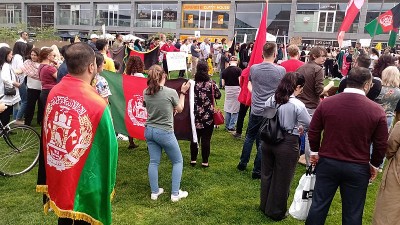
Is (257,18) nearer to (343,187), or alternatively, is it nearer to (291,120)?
(291,120)

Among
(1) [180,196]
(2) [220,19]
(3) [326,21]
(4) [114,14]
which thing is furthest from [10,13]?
(1) [180,196]

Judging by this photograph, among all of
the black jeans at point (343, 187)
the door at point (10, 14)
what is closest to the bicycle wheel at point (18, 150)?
the black jeans at point (343, 187)

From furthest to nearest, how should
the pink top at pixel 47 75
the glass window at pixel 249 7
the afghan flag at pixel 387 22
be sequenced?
1. the glass window at pixel 249 7
2. the afghan flag at pixel 387 22
3. the pink top at pixel 47 75

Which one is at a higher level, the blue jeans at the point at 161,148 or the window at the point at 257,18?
the window at the point at 257,18

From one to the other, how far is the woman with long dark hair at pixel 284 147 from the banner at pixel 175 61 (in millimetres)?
5703

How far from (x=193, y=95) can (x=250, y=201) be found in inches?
70.7

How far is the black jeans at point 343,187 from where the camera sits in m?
3.29

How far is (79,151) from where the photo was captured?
8.76 ft

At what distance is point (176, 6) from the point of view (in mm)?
38000

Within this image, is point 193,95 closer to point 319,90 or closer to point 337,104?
point 319,90

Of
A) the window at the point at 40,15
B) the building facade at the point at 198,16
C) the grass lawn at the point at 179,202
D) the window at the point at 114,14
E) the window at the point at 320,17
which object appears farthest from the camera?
the window at the point at 40,15

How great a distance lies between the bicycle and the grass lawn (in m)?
0.25

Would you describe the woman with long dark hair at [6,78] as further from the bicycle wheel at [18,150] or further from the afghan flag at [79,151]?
the afghan flag at [79,151]

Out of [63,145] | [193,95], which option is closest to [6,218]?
[63,145]
